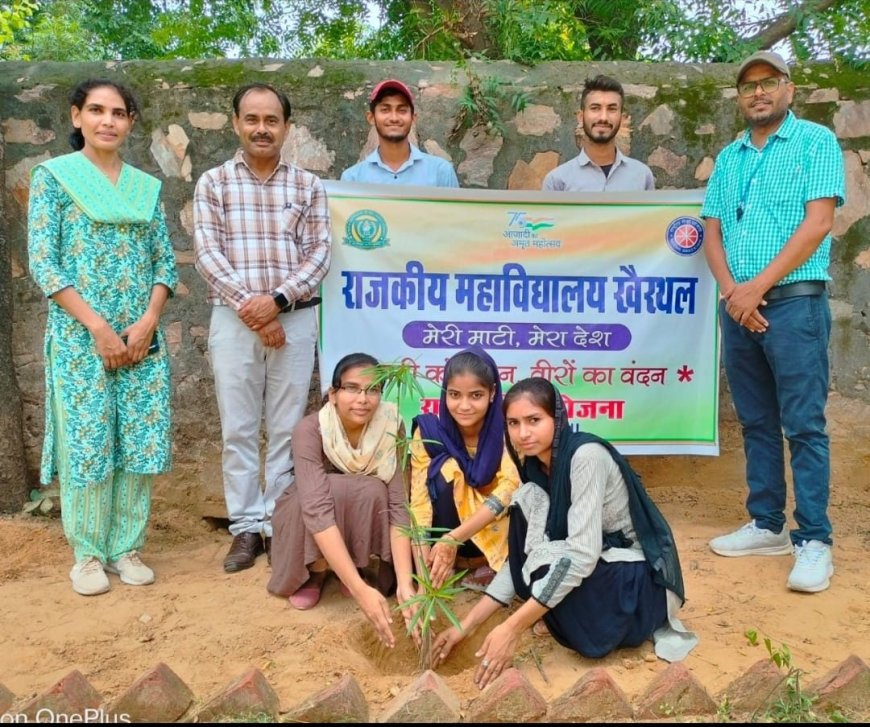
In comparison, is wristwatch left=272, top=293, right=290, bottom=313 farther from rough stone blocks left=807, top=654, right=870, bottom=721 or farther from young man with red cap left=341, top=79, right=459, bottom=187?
rough stone blocks left=807, top=654, right=870, bottom=721

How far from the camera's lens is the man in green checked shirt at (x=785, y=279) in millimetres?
2984

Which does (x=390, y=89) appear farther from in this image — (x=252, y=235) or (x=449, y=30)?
(x=449, y=30)

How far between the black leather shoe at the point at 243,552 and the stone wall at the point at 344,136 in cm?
66

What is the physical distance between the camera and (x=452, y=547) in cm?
273

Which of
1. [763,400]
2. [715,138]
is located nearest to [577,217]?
[715,138]

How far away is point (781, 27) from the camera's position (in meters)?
5.83

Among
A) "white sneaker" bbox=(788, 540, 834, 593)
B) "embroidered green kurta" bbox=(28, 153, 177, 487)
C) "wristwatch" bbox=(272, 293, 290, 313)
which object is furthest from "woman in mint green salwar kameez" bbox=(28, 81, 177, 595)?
"white sneaker" bbox=(788, 540, 834, 593)

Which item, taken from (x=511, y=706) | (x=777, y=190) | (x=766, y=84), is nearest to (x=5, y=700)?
(x=511, y=706)

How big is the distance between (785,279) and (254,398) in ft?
6.39

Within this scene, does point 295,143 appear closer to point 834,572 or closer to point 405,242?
point 405,242

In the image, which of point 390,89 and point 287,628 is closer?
point 287,628

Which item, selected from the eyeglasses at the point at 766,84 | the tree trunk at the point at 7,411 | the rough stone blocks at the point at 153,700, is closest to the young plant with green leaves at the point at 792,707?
the rough stone blocks at the point at 153,700

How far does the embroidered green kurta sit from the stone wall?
2.41 ft

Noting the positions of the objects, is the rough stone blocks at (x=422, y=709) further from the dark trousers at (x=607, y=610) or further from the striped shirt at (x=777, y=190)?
the striped shirt at (x=777, y=190)
